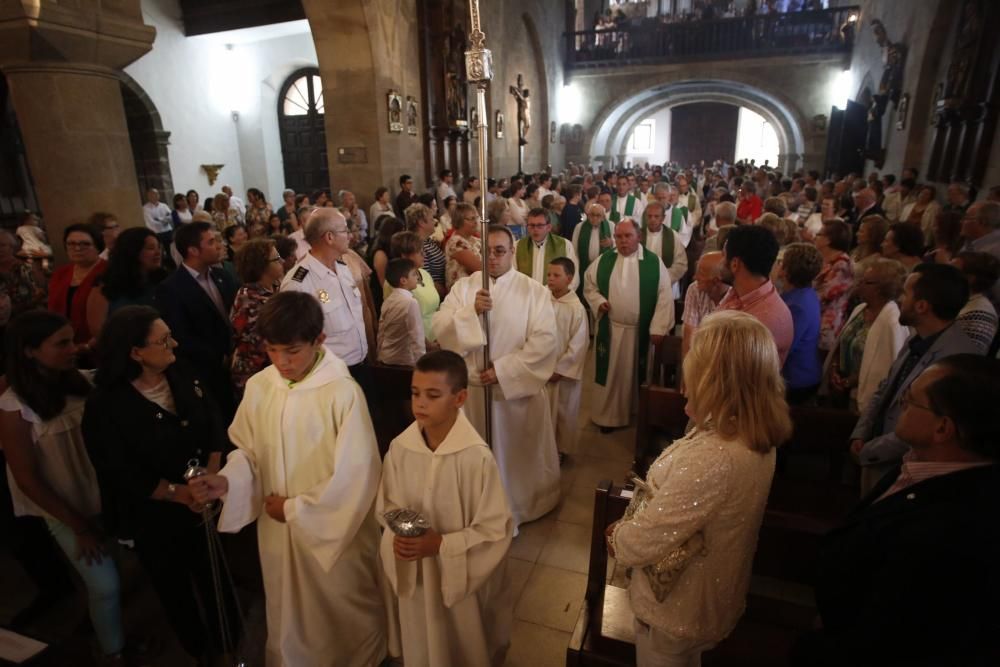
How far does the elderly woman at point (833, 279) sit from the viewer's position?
426cm

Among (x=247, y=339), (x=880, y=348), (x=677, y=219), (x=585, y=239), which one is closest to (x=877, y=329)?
(x=880, y=348)

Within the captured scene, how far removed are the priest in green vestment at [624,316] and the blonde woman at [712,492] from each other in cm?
326

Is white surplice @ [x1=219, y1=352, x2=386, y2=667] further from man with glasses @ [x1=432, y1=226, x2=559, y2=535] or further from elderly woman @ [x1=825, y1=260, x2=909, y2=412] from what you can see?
elderly woman @ [x1=825, y1=260, x2=909, y2=412]

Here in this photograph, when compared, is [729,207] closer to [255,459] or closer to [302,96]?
[255,459]

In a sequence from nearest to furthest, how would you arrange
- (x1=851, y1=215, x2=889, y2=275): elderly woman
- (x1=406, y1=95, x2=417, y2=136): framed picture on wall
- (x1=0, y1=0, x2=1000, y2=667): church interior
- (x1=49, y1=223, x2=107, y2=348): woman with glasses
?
(x1=0, y1=0, x2=1000, y2=667): church interior < (x1=49, y1=223, x2=107, y2=348): woman with glasses < (x1=851, y1=215, x2=889, y2=275): elderly woman < (x1=406, y1=95, x2=417, y2=136): framed picture on wall

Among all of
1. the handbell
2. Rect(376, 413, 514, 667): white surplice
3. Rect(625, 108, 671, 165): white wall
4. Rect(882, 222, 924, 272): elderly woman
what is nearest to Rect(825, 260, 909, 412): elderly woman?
Rect(882, 222, 924, 272): elderly woman

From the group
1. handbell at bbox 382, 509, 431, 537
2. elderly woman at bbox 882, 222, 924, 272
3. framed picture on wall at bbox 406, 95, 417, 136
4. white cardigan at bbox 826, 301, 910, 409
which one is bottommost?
handbell at bbox 382, 509, 431, 537

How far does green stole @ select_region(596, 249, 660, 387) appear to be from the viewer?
16.1 ft

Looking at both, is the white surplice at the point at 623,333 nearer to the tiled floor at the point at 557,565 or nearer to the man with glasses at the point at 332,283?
the tiled floor at the point at 557,565

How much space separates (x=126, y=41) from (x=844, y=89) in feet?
70.7

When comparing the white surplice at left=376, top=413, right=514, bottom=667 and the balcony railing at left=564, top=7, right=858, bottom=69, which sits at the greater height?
the balcony railing at left=564, top=7, right=858, bottom=69

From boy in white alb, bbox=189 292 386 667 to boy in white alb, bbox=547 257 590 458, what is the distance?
208cm

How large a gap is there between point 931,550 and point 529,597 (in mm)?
2155

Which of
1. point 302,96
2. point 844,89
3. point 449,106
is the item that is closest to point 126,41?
point 449,106
